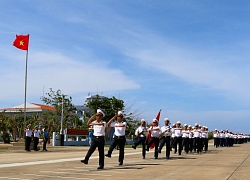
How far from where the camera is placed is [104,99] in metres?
58.4

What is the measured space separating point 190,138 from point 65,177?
16119mm

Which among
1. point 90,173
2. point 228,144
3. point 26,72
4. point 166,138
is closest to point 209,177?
point 90,173

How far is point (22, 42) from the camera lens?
1478 inches

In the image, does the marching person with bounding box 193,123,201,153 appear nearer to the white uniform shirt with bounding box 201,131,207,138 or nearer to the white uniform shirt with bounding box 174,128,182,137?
the white uniform shirt with bounding box 201,131,207,138

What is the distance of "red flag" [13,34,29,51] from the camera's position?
3738cm

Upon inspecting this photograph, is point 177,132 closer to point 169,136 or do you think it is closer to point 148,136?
point 148,136

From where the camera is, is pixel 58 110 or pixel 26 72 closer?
pixel 26 72

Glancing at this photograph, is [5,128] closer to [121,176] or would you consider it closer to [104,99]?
[104,99]

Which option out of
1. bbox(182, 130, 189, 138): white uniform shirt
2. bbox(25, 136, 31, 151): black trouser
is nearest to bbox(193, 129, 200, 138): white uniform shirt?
bbox(182, 130, 189, 138): white uniform shirt

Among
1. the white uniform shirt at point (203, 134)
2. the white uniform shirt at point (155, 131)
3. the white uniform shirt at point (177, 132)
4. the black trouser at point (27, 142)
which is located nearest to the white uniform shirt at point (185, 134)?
the white uniform shirt at point (177, 132)

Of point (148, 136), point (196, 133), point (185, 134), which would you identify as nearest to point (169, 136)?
point (148, 136)

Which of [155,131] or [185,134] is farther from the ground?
[155,131]

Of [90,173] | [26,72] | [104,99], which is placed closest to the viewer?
[90,173]

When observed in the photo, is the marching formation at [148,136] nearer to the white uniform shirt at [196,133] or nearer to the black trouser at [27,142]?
the white uniform shirt at [196,133]
